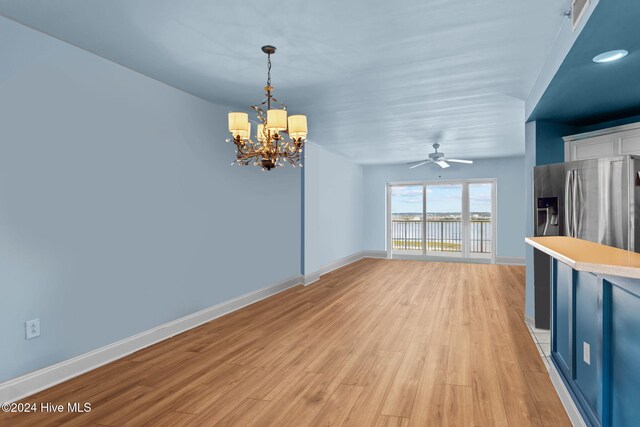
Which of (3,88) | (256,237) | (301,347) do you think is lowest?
(301,347)

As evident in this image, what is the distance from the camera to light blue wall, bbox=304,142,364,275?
6.36m

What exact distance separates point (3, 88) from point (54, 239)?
1058 millimetres

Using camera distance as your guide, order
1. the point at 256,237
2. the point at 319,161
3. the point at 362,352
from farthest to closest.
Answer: the point at 319,161, the point at 256,237, the point at 362,352

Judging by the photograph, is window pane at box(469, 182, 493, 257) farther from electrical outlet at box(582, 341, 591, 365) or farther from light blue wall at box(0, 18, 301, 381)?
electrical outlet at box(582, 341, 591, 365)

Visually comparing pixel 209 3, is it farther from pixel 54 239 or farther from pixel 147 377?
pixel 147 377

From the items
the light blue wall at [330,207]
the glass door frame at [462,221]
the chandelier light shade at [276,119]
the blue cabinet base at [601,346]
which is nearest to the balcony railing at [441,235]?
the glass door frame at [462,221]

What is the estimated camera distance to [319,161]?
282 inches

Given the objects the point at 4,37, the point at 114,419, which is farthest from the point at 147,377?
the point at 4,37

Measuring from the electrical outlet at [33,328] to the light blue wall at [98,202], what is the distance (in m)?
0.03

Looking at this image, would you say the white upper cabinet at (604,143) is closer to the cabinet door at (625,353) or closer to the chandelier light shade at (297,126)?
the cabinet door at (625,353)

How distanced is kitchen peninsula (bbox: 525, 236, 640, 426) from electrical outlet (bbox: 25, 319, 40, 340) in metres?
3.23

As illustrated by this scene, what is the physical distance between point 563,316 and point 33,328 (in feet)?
12.0

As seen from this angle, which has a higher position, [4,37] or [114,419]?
[4,37]

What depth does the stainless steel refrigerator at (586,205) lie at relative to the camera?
2.91 meters
